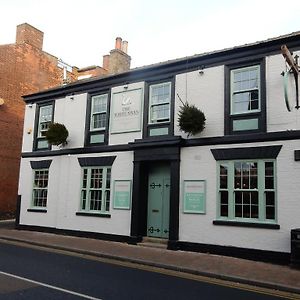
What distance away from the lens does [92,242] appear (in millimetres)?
13805

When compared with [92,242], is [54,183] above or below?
above

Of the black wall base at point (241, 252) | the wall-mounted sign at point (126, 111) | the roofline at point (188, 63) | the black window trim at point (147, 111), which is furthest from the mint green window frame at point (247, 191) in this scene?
the wall-mounted sign at point (126, 111)

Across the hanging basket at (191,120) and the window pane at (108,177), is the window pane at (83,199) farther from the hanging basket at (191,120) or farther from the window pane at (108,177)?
the hanging basket at (191,120)

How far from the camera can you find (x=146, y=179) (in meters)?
14.2

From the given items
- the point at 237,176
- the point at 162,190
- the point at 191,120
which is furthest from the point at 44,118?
the point at 237,176

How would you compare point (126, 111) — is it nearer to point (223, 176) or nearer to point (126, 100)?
point (126, 100)

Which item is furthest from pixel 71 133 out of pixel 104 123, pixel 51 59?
pixel 51 59

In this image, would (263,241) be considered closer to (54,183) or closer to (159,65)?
(159,65)

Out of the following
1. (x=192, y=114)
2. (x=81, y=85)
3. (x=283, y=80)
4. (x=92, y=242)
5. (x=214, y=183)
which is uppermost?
(x=81, y=85)

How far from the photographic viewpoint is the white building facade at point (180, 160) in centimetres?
1127

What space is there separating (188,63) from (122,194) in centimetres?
533

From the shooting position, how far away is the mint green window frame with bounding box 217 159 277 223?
11.2m

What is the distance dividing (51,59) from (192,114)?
55.8ft

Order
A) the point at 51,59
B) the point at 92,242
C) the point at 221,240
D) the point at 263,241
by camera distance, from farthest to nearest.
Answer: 1. the point at 51,59
2. the point at 92,242
3. the point at 221,240
4. the point at 263,241
